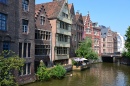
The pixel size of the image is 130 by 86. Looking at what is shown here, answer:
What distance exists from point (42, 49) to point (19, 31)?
10.4m

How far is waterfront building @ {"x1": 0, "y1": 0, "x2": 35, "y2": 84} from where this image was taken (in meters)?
22.7

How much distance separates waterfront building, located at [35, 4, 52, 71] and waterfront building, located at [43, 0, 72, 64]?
4.77ft

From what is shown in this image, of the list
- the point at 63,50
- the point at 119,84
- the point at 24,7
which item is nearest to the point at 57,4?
the point at 63,50

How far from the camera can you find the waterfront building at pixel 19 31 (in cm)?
2271

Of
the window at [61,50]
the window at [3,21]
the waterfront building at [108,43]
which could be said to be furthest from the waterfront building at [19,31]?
the waterfront building at [108,43]

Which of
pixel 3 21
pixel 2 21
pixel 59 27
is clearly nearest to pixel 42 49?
pixel 59 27

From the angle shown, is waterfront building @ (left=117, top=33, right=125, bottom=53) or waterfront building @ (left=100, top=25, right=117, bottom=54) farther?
waterfront building @ (left=117, top=33, right=125, bottom=53)

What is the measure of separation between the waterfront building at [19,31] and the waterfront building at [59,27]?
1062 centimetres

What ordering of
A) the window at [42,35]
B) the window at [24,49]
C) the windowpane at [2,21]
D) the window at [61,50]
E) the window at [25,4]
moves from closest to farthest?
the windowpane at [2,21]
the window at [24,49]
the window at [25,4]
the window at [42,35]
the window at [61,50]

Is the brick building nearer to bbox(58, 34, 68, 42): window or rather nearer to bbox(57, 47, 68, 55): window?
bbox(58, 34, 68, 42): window

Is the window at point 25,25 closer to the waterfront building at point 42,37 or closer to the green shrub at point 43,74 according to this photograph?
Result: the waterfront building at point 42,37

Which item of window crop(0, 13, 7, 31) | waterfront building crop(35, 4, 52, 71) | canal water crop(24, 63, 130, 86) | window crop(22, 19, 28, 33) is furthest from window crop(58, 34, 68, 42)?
window crop(0, 13, 7, 31)

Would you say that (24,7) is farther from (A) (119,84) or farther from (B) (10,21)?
(A) (119,84)

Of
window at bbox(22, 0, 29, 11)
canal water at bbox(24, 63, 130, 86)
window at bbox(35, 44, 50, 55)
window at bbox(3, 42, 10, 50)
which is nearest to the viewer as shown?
window at bbox(3, 42, 10, 50)
